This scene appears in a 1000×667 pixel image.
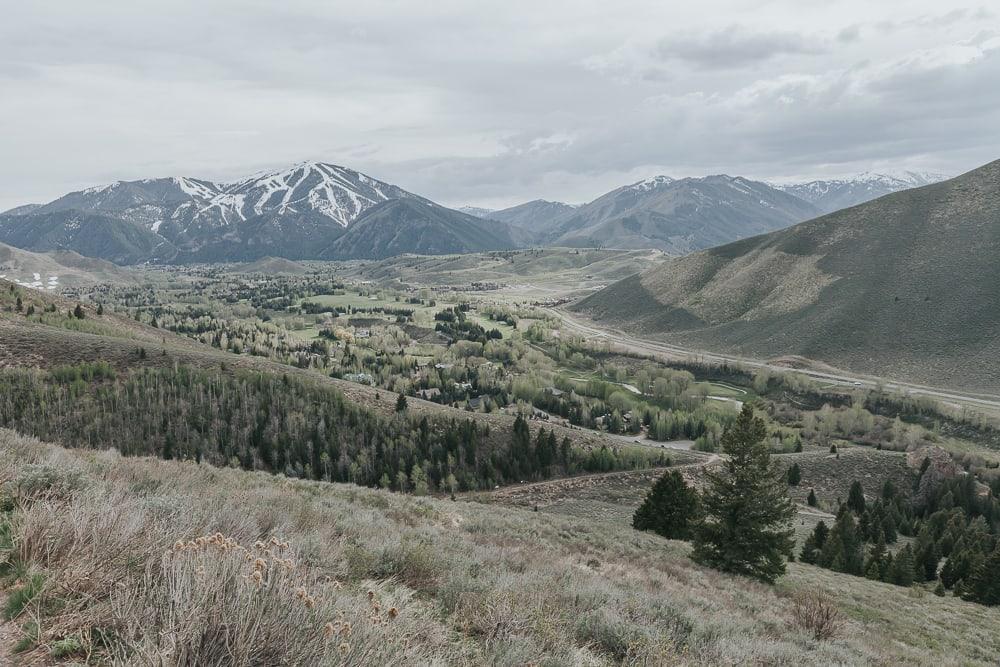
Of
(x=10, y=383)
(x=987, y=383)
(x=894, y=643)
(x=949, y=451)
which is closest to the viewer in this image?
(x=894, y=643)

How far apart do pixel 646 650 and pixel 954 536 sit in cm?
5326

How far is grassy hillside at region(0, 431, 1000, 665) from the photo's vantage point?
458 cm

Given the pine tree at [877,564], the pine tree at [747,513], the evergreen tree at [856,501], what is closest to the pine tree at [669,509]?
the pine tree at [747,513]

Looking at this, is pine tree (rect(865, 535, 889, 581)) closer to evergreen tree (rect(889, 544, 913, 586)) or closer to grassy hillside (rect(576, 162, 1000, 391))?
evergreen tree (rect(889, 544, 913, 586))

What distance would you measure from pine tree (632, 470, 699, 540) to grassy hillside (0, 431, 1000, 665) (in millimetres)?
14171

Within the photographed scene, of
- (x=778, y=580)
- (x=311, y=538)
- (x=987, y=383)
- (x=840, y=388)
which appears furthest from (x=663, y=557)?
(x=987, y=383)

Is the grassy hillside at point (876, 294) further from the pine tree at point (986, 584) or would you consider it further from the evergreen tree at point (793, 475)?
the pine tree at point (986, 584)

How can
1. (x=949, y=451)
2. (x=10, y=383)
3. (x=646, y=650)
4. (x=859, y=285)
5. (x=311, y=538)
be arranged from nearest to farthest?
(x=646, y=650)
(x=311, y=538)
(x=10, y=383)
(x=949, y=451)
(x=859, y=285)

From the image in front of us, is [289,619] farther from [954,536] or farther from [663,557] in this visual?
[954,536]

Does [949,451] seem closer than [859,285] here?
Yes

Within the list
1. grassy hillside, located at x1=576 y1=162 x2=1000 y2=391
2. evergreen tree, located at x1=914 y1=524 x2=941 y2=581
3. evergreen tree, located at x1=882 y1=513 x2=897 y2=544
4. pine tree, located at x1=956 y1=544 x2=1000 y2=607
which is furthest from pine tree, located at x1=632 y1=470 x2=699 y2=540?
grassy hillside, located at x1=576 y1=162 x2=1000 y2=391

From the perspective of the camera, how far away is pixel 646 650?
25.2 feet

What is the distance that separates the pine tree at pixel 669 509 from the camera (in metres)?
31.9

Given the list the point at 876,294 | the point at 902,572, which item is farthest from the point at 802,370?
the point at 902,572
